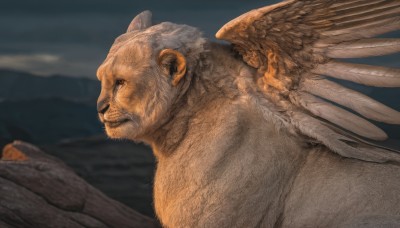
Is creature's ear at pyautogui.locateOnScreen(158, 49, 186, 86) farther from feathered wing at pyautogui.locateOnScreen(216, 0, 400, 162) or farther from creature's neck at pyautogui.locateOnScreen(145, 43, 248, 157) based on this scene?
feathered wing at pyautogui.locateOnScreen(216, 0, 400, 162)

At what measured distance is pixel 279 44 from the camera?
4.33 metres

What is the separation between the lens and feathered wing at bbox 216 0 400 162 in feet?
13.7

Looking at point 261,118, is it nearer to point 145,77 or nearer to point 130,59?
point 145,77

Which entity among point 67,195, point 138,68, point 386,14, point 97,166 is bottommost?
point 97,166

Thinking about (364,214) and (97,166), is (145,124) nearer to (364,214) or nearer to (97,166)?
(364,214)

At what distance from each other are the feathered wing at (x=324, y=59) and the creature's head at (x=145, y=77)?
1.16 feet

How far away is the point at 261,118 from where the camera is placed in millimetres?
4527

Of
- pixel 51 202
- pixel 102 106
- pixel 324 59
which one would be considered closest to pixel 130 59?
pixel 102 106

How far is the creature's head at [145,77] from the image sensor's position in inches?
173

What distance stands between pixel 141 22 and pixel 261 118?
52.4 inches

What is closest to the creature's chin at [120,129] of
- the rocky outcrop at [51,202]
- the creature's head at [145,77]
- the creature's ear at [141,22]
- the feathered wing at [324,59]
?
the creature's head at [145,77]

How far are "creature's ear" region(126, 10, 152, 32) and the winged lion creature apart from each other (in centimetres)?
34

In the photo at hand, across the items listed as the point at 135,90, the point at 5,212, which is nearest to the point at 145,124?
the point at 135,90

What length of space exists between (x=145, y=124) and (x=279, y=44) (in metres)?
1.15
